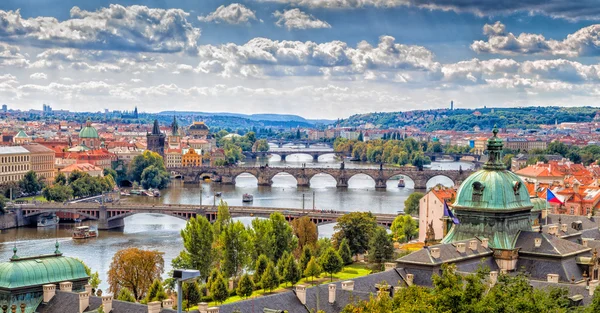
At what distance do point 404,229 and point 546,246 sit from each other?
116 feet

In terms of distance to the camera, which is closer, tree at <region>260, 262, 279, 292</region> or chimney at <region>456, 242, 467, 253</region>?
chimney at <region>456, 242, 467, 253</region>

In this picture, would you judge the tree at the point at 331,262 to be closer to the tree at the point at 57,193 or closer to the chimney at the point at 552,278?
the chimney at the point at 552,278

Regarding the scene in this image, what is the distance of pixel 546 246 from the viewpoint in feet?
138

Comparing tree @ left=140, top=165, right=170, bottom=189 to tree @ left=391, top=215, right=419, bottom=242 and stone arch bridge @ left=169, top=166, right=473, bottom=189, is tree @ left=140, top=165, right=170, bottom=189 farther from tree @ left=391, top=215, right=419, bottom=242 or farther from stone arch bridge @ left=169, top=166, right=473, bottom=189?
tree @ left=391, top=215, right=419, bottom=242

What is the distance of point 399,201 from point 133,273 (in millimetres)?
71209

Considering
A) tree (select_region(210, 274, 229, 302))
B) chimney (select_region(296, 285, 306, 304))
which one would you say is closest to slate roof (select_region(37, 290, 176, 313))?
chimney (select_region(296, 285, 306, 304))

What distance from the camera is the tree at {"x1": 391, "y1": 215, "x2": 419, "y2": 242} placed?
3022 inches

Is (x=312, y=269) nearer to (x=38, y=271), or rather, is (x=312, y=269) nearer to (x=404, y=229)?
(x=404, y=229)

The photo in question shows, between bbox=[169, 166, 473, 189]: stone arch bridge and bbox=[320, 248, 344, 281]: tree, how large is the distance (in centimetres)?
9001

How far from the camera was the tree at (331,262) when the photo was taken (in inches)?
2298

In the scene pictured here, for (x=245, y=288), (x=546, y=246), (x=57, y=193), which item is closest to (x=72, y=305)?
(x=245, y=288)

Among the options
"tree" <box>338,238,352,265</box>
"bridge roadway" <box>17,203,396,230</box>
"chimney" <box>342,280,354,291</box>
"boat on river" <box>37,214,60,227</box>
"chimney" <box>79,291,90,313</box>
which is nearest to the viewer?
"chimney" <box>79,291,90,313</box>

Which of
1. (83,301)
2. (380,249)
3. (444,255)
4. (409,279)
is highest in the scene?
(444,255)

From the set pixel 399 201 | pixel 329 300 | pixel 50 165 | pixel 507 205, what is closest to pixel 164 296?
pixel 329 300
